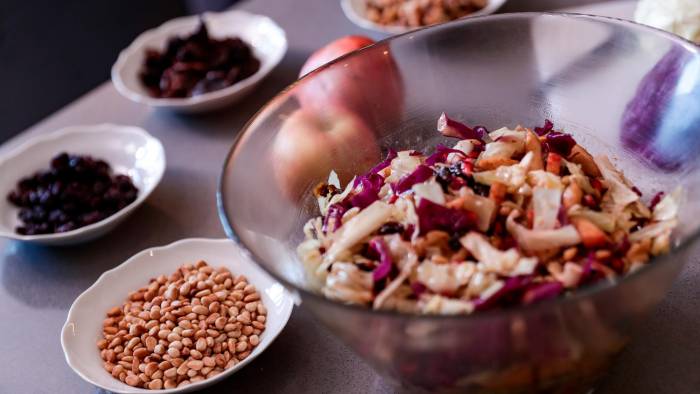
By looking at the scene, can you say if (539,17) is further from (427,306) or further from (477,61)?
(427,306)

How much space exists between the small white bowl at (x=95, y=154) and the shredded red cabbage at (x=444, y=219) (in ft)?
2.53

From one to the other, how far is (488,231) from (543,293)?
5.5 inches

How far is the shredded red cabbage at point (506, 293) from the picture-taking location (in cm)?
81

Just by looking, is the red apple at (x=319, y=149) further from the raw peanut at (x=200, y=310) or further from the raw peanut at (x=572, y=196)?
the raw peanut at (x=572, y=196)

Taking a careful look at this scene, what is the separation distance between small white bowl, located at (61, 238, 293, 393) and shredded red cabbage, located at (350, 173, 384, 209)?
0.17 metres

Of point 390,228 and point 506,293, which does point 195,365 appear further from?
point 506,293

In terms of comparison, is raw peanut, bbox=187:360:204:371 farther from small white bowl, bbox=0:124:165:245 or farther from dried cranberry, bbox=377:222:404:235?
small white bowl, bbox=0:124:165:245

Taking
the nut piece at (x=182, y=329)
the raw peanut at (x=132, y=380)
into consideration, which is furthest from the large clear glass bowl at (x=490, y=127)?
the raw peanut at (x=132, y=380)

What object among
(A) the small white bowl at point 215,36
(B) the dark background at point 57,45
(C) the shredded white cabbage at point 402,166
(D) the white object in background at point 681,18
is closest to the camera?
(C) the shredded white cabbage at point 402,166

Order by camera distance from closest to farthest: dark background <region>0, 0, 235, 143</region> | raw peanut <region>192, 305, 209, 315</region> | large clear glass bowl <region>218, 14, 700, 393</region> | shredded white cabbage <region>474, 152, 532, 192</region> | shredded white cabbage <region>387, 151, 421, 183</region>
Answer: large clear glass bowl <region>218, 14, 700, 393</region>
shredded white cabbage <region>474, 152, 532, 192</region>
shredded white cabbage <region>387, 151, 421, 183</region>
raw peanut <region>192, 305, 209, 315</region>
dark background <region>0, 0, 235, 143</region>

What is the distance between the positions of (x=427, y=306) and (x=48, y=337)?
0.79 metres

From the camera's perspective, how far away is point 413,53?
121 centimetres

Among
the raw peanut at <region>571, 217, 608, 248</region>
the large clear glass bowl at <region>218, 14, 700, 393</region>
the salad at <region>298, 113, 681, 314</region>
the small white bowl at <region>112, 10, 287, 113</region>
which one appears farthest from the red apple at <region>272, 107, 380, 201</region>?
Result: the small white bowl at <region>112, 10, 287, 113</region>

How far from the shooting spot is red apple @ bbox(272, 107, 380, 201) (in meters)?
1.12
